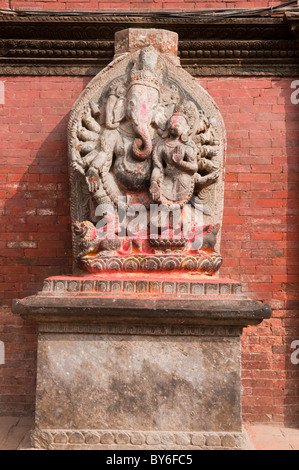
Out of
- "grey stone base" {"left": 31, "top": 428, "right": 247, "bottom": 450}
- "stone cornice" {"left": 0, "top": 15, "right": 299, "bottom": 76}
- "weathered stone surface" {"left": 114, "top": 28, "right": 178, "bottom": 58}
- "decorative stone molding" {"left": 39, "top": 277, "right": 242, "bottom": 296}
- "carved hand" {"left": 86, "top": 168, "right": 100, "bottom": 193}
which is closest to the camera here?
"grey stone base" {"left": 31, "top": 428, "right": 247, "bottom": 450}

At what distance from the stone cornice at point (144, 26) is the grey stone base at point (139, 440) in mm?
3545

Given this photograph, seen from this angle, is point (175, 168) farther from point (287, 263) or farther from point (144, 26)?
point (144, 26)

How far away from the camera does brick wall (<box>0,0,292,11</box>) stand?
5.29 metres

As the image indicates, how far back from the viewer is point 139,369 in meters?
3.77

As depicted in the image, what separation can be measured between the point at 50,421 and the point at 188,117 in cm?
279

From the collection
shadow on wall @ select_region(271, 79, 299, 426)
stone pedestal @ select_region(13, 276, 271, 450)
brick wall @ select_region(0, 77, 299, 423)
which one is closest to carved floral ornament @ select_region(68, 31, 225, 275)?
stone pedestal @ select_region(13, 276, 271, 450)

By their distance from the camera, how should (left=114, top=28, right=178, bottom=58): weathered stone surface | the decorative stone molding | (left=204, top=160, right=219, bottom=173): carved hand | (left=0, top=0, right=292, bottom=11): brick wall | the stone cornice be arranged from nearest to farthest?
the decorative stone molding, (left=204, top=160, right=219, bottom=173): carved hand, (left=114, top=28, right=178, bottom=58): weathered stone surface, the stone cornice, (left=0, top=0, right=292, bottom=11): brick wall

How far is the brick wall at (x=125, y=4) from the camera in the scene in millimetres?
5293

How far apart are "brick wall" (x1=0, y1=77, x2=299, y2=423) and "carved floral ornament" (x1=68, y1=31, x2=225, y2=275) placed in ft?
2.01

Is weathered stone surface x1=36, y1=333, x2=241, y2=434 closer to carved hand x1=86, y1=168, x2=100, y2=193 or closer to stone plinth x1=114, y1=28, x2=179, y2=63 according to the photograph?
carved hand x1=86, y1=168, x2=100, y2=193

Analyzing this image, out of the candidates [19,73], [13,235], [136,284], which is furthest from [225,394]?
[19,73]

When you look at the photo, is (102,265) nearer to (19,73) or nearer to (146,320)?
(146,320)

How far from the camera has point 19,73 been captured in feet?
17.4

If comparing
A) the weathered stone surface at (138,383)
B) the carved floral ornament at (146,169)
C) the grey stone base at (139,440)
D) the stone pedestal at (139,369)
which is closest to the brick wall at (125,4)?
the carved floral ornament at (146,169)
